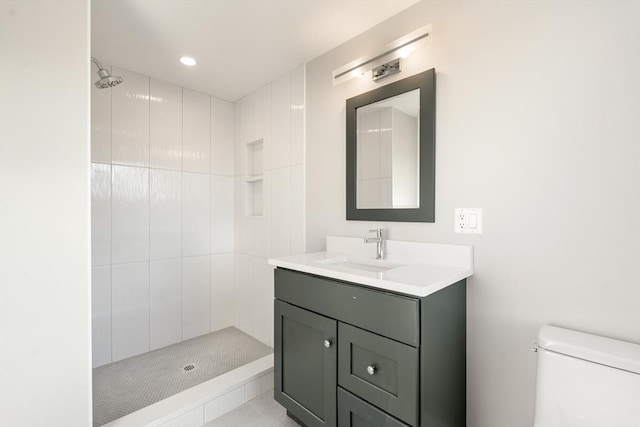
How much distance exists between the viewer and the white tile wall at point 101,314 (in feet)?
7.04

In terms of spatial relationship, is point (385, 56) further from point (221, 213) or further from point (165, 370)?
point (165, 370)

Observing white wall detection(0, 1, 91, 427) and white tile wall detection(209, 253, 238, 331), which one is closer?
white wall detection(0, 1, 91, 427)

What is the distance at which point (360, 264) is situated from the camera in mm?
1676

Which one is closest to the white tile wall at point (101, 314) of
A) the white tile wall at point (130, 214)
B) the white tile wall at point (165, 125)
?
the white tile wall at point (130, 214)

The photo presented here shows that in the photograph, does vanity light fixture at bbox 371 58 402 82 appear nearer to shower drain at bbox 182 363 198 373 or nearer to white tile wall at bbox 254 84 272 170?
white tile wall at bbox 254 84 272 170

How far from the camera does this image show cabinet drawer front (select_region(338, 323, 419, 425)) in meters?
1.06

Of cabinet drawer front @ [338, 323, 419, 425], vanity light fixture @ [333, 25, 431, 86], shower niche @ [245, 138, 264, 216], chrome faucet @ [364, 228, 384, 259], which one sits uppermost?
vanity light fixture @ [333, 25, 431, 86]

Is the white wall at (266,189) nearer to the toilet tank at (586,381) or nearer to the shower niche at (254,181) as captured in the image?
the shower niche at (254,181)

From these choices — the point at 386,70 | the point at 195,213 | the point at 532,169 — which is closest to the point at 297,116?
the point at 386,70

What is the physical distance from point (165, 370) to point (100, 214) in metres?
1.22

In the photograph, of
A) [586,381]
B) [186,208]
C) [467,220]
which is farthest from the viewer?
[186,208]

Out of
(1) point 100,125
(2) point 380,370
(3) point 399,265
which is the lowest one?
(2) point 380,370

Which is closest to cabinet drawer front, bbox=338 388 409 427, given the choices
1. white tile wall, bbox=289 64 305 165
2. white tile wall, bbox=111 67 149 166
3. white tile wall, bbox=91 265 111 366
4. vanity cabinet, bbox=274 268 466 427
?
vanity cabinet, bbox=274 268 466 427

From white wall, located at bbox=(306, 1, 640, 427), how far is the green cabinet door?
2.07 feet
